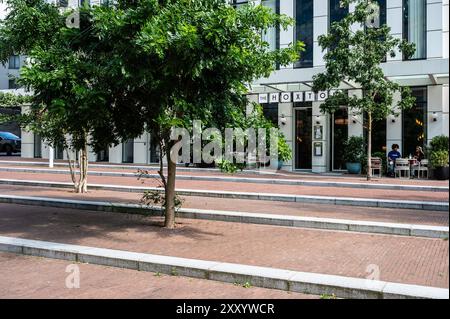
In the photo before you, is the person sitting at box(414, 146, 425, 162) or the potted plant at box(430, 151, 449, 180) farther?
the person sitting at box(414, 146, 425, 162)

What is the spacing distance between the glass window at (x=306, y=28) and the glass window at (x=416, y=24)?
14.6ft

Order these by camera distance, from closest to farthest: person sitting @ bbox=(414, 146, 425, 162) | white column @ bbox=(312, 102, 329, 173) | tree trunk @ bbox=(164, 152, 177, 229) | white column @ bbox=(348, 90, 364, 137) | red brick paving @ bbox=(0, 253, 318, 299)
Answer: red brick paving @ bbox=(0, 253, 318, 299)
tree trunk @ bbox=(164, 152, 177, 229)
person sitting @ bbox=(414, 146, 425, 162)
white column @ bbox=(348, 90, 364, 137)
white column @ bbox=(312, 102, 329, 173)

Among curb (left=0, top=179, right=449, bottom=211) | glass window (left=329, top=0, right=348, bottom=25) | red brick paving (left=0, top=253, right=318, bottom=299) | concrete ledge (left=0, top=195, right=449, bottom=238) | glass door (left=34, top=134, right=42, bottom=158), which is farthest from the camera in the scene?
glass door (left=34, top=134, right=42, bottom=158)

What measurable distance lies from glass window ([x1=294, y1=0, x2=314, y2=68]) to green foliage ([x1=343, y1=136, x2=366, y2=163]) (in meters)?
4.54

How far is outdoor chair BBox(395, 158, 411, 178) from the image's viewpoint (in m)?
19.7

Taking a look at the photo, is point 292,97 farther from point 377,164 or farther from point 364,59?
point 364,59

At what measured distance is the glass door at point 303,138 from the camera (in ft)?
79.7

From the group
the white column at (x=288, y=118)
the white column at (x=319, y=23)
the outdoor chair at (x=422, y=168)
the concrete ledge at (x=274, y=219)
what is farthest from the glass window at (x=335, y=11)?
the concrete ledge at (x=274, y=219)

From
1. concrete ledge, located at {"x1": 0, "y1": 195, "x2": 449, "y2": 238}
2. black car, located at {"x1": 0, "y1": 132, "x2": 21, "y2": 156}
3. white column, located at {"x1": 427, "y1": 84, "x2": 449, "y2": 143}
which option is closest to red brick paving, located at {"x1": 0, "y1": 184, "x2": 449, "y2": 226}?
concrete ledge, located at {"x1": 0, "y1": 195, "x2": 449, "y2": 238}

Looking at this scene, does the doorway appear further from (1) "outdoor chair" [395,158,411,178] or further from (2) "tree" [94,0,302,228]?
(2) "tree" [94,0,302,228]

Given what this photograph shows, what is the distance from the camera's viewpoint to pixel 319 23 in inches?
922

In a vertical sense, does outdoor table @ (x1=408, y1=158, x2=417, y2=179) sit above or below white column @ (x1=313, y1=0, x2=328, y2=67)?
below

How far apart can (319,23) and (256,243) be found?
59.0ft
